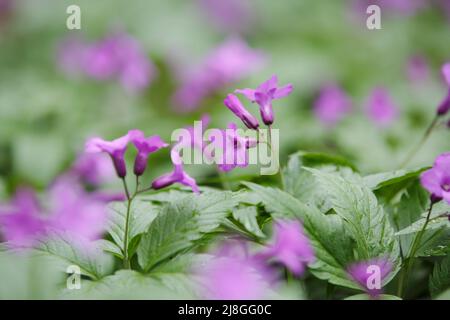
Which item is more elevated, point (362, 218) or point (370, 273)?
point (362, 218)

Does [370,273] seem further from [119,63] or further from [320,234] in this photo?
[119,63]

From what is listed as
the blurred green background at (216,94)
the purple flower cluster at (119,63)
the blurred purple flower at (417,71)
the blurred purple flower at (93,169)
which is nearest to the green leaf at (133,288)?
the blurred green background at (216,94)

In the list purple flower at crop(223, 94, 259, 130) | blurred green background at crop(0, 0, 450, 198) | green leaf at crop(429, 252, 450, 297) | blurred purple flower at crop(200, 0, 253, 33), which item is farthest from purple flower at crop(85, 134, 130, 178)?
blurred purple flower at crop(200, 0, 253, 33)

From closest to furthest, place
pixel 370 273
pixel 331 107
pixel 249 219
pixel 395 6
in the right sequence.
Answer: pixel 370 273, pixel 249 219, pixel 331 107, pixel 395 6

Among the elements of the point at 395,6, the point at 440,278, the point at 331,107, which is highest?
the point at 395,6

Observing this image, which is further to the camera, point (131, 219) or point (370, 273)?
point (131, 219)

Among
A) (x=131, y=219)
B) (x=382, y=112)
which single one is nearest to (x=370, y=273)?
(x=131, y=219)

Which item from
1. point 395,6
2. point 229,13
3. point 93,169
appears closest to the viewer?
point 93,169

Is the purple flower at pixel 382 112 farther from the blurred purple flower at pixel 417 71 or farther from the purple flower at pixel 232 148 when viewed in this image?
the purple flower at pixel 232 148
